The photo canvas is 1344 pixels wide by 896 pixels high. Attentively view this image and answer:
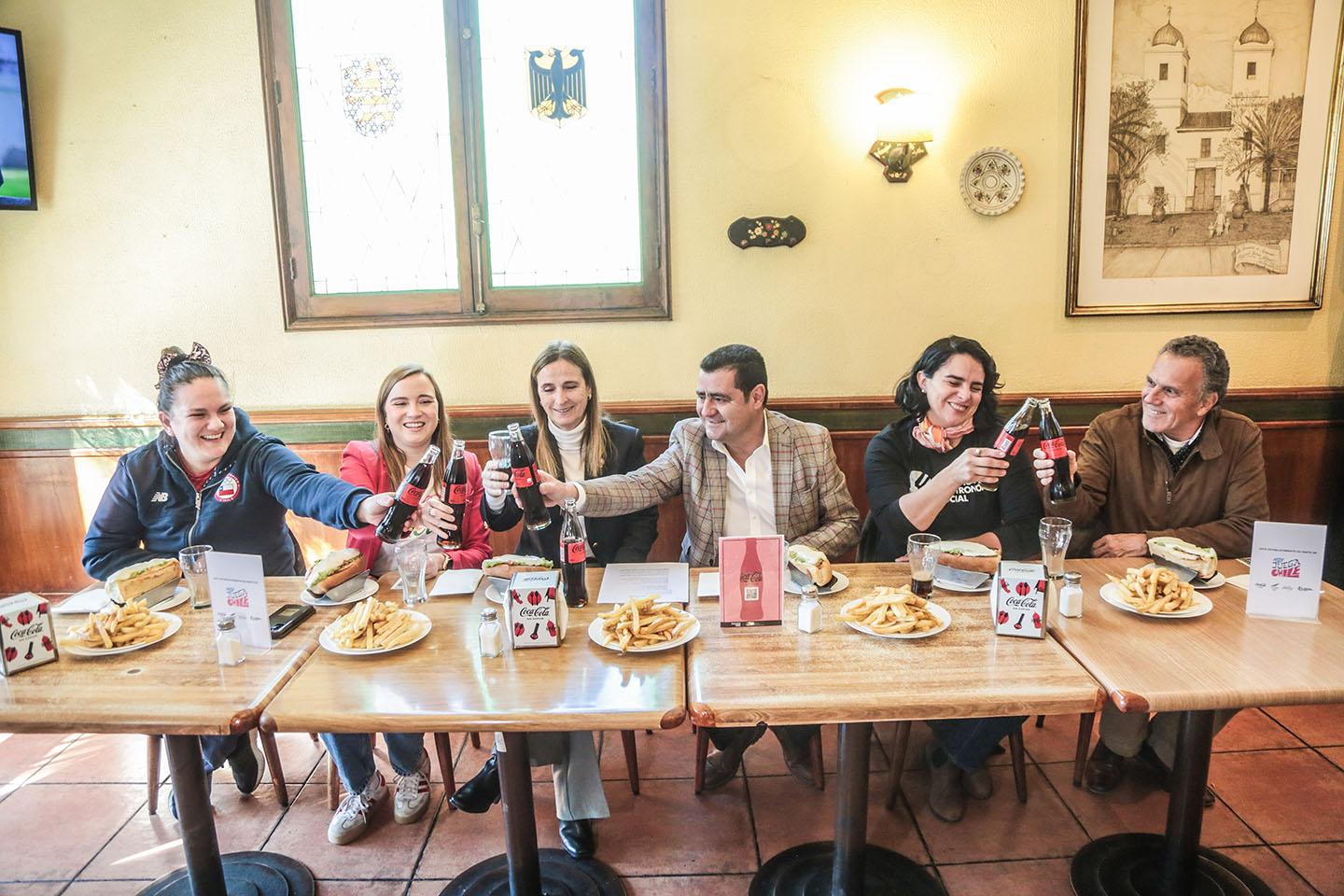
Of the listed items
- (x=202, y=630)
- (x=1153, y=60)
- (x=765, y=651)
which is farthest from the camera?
(x=1153, y=60)

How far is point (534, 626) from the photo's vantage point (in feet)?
5.63

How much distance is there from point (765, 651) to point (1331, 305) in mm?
3436

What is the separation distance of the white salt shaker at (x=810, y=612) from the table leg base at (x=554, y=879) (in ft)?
2.86

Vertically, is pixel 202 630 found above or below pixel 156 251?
below

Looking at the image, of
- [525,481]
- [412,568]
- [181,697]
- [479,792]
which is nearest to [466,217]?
[525,481]

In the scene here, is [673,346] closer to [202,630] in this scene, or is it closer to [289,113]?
[289,113]

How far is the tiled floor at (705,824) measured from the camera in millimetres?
2117

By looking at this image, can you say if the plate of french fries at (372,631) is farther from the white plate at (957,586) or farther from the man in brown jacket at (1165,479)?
the man in brown jacket at (1165,479)

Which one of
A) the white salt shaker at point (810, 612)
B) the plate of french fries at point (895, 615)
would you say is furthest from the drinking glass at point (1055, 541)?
the white salt shaker at point (810, 612)

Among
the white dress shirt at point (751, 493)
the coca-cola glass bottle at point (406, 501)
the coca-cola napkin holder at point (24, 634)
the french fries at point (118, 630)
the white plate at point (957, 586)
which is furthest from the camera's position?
the white dress shirt at point (751, 493)

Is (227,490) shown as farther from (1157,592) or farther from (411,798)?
(1157,592)

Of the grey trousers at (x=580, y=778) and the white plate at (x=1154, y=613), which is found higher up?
the white plate at (x=1154, y=613)

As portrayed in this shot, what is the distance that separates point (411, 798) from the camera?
236 centimetres

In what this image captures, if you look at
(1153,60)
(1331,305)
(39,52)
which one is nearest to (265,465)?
(39,52)
